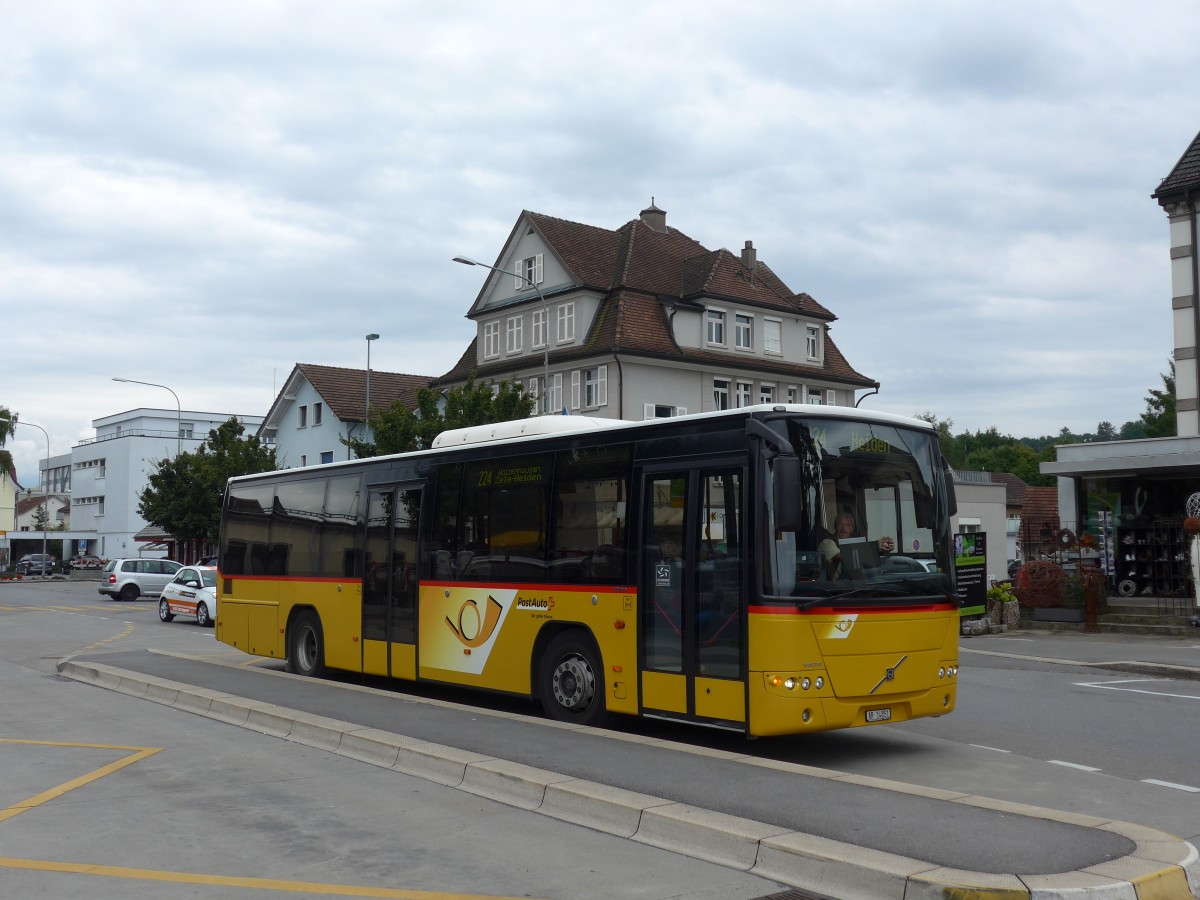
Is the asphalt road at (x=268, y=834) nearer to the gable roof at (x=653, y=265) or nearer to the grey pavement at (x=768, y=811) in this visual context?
the grey pavement at (x=768, y=811)

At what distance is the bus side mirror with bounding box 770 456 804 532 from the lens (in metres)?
9.30

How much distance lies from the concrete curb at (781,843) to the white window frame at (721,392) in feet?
140

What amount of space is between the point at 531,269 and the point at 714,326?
27.4 feet

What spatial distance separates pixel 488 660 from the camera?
12898mm

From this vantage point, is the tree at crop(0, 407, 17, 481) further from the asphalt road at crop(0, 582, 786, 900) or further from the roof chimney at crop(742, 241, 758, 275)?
the asphalt road at crop(0, 582, 786, 900)

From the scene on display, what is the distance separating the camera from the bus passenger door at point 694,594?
9.88m

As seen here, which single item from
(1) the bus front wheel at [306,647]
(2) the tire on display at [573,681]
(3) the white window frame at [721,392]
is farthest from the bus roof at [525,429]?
(3) the white window frame at [721,392]

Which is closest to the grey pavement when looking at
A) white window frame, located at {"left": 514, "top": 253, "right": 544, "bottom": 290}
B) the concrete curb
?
the concrete curb

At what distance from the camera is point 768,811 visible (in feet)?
24.3

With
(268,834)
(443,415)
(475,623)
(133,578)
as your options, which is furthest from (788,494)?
(133,578)

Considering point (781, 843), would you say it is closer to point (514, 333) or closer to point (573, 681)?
point (573, 681)

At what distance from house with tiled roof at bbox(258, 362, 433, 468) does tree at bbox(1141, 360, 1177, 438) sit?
3740cm

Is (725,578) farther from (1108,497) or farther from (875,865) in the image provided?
(1108,497)

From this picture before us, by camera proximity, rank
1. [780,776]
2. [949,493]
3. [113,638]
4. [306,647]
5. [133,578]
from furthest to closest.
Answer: [133,578], [113,638], [306,647], [949,493], [780,776]
